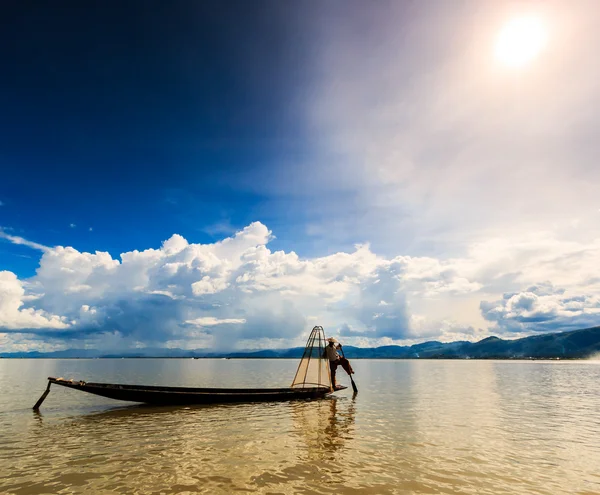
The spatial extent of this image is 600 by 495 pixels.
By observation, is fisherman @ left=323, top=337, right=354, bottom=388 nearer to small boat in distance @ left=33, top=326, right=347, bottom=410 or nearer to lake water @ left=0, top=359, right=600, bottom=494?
small boat in distance @ left=33, top=326, right=347, bottom=410

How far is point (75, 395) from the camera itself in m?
39.1

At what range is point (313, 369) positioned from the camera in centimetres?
3828

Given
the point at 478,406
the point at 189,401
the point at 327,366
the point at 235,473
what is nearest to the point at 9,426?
the point at 189,401

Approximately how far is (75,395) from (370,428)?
34.7m

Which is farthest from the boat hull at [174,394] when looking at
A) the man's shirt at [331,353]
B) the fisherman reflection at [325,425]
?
the man's shirt at [331,353]

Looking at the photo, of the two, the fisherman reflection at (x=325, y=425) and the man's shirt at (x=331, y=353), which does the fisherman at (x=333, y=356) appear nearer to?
the man's shirt at (x=331, y=353)

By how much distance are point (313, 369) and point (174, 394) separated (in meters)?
14.8

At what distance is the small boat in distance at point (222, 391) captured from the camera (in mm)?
28500

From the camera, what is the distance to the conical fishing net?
3766 cm

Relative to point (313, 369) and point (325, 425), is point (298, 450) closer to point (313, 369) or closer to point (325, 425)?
point (325, 425)

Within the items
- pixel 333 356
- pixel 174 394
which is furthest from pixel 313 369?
pixel 174 394

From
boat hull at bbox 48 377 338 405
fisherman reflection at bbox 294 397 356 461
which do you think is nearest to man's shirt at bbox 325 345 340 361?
fisherman reflection at bbox 294 397 356 461

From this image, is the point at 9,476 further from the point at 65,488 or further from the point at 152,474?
the point at 152,474

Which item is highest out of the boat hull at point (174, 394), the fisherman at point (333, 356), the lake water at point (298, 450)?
the fisherman at point (333, 356)
